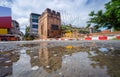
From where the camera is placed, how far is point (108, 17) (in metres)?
14.0

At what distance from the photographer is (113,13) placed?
13.6 meters

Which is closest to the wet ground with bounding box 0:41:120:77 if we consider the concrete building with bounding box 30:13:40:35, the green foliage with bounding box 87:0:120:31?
the green foliage with bounding box 87:0:120:31

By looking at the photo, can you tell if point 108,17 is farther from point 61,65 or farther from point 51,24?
point 51,24

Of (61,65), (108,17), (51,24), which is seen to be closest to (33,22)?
(51,24)

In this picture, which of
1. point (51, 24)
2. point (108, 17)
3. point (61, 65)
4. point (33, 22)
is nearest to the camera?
point (61, 65)

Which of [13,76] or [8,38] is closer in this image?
[13,76]

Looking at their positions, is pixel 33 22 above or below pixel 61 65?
above

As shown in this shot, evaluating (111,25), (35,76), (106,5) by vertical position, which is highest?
(106,5)

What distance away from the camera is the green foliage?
13.3 meters

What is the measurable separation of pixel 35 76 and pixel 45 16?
142 feet

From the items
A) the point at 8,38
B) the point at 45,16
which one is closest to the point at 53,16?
the point at 45,16

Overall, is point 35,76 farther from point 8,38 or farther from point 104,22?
point 8,38

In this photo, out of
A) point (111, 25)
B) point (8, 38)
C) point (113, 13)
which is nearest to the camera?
point (113, 13)

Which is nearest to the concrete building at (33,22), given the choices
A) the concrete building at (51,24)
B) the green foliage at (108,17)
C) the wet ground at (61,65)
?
the concrete building at (51,24)
